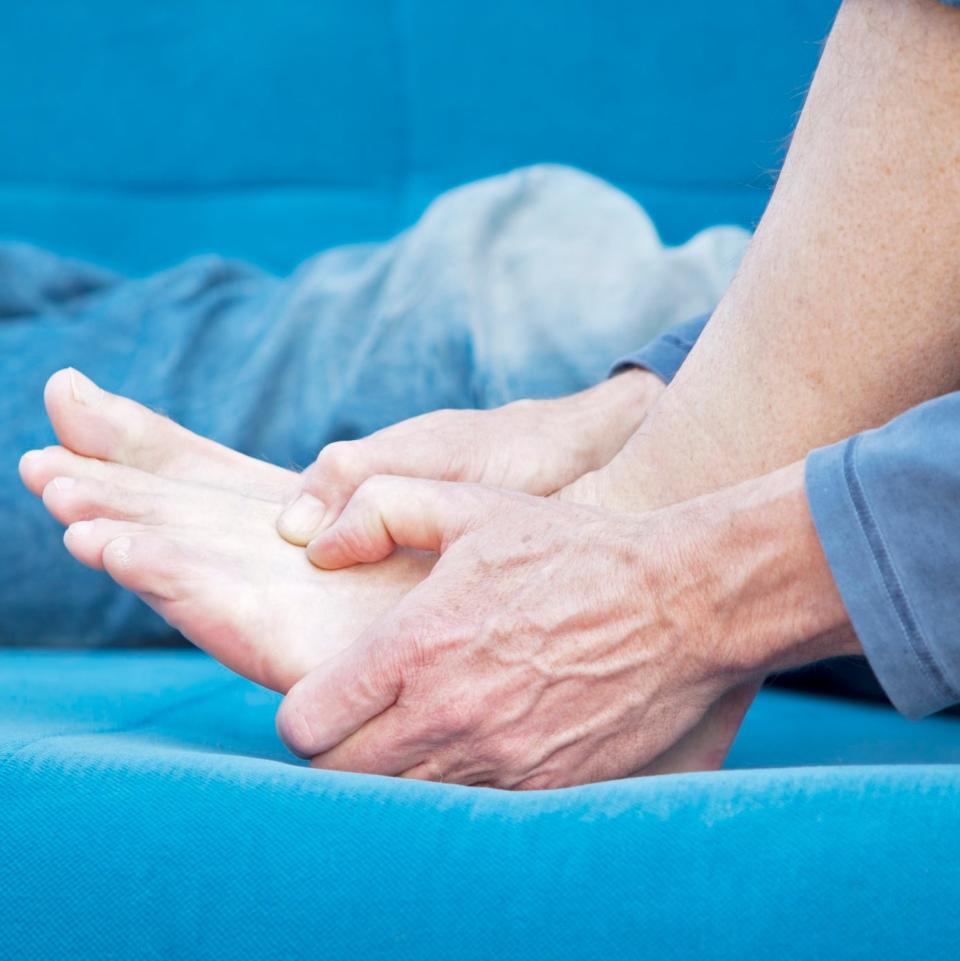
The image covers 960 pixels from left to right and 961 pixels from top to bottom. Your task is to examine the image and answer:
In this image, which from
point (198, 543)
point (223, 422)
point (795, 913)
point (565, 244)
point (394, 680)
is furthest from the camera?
point (565, 244)

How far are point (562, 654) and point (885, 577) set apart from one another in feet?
0.54

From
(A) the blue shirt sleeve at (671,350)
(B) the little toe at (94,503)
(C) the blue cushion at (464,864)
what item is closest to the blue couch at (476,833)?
(C) the blue cushion at (464,864)

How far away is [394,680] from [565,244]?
2.18 ft

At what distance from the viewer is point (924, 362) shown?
655mm

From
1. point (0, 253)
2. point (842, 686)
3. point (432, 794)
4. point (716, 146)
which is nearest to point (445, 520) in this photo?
point (432, 794)

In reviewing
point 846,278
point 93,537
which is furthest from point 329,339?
point 846,278

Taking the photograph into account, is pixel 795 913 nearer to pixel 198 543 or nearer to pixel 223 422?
pixel 198 543

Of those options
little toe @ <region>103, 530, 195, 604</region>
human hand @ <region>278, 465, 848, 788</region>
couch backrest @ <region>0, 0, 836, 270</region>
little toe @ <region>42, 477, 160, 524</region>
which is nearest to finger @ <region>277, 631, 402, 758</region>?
human hand @ <region>278, 465, 848, 788</region>

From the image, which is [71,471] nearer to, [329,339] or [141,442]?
[141,442]

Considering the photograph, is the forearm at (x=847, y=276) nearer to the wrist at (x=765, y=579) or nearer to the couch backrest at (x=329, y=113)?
the wrist at (x=765, y=579)

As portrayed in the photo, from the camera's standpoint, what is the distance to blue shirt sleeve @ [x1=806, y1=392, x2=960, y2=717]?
489mm

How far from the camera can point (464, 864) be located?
1.40 ft

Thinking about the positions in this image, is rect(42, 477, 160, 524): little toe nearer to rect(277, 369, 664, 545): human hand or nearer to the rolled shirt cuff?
rect(277, 369, 664, 545): human hand

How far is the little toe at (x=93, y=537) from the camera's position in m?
0.70
